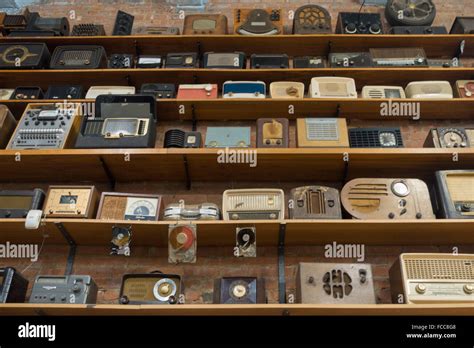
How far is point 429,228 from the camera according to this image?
10.6 ft

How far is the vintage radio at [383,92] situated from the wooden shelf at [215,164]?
2.26 feet

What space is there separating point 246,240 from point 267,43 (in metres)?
1.96

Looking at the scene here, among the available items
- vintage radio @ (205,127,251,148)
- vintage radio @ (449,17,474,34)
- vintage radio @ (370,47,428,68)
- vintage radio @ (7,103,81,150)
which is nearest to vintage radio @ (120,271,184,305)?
vintage radio @ (205,127,251,148)

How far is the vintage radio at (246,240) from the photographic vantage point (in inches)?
128

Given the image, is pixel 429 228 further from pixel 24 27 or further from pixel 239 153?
pixel 24 27

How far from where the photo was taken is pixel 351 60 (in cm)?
423

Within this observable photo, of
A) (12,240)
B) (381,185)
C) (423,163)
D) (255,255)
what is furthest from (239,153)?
(12,240)

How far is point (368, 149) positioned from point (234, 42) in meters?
1.66

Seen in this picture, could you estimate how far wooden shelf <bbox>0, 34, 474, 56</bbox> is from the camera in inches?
172

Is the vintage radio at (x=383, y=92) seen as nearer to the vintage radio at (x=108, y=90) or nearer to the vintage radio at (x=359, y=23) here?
the vintage radio at (x=359, y=23)

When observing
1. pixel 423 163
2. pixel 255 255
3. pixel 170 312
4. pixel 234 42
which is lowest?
pixel 170 312

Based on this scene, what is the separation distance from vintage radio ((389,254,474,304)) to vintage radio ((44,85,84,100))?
2707 mm

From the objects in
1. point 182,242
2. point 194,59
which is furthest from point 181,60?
point 182,242

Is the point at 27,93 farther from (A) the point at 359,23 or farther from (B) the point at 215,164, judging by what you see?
(A) the point at 359,23
